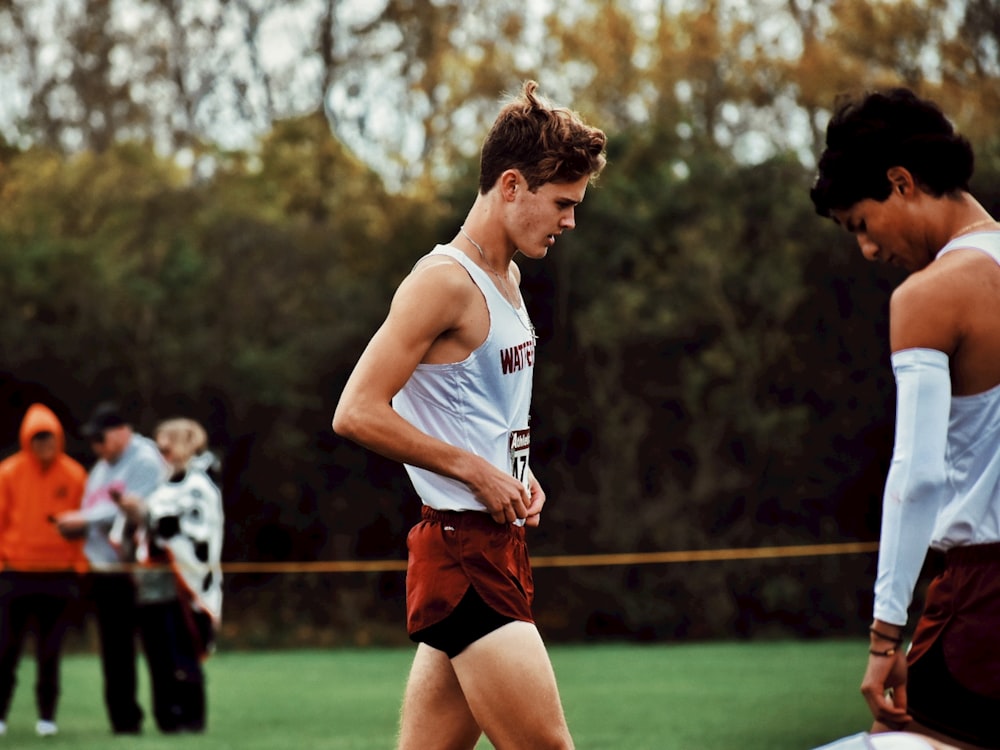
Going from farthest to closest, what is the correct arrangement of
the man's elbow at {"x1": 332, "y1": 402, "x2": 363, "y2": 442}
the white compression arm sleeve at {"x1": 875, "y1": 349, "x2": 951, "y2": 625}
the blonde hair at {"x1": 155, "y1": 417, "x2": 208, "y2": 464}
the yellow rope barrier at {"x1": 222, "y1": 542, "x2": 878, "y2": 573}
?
the yellow rope barrier at {"x1": 222, "y1": 542, "x2": 878, "y2": 573} < the blonde hair at {"x1": 155, "y1": 417, "x2": 208, "y2": 464} < the man's elbow at {"x1": 332, "y1": 402, "x2": 363, "y2": 442} < the white compression arm sleeve at {"x1": 875, "y1": 349, "x2": 951, "y2": 625}

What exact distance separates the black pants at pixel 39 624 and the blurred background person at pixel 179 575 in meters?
0.70

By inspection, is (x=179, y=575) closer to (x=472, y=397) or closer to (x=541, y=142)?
(x=472, y=397)

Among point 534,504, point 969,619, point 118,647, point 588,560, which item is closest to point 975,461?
point 969,619

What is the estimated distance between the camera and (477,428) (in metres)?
3.83

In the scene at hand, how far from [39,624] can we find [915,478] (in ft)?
28.0

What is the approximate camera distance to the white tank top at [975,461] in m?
3.22

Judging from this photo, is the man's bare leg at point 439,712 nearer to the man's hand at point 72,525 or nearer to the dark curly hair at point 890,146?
the dark curly hair at point 890,146

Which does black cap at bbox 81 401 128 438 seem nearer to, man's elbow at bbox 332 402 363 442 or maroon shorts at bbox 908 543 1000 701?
man's elbow at bbox 332 402 363 442

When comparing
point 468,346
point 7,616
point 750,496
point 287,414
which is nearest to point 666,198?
point 750,496

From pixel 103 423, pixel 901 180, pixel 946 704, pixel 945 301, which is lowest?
pixel 946 704

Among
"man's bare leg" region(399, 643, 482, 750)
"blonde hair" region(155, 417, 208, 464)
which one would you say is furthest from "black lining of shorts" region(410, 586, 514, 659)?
"blonde hair" region(155, 417, 208, 464)

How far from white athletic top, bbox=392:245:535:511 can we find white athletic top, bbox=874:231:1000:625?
1033mm

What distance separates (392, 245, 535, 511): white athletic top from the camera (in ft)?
12.4

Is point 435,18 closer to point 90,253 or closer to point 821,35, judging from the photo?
point 821,35
